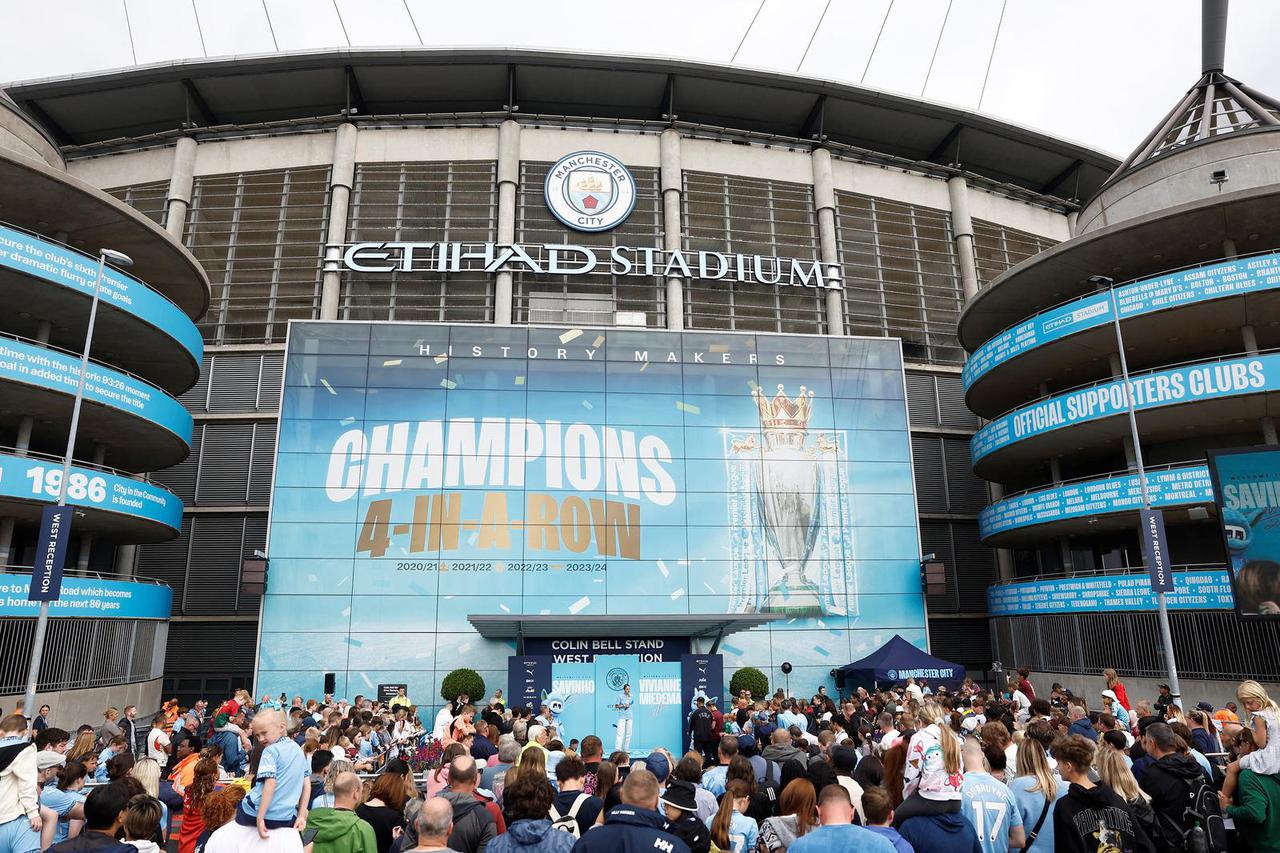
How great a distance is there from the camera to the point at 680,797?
6.60m

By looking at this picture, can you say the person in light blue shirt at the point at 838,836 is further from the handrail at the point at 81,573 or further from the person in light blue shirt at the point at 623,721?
the handrail at the point at 81,573

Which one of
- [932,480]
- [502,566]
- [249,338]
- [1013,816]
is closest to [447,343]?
[502,566]

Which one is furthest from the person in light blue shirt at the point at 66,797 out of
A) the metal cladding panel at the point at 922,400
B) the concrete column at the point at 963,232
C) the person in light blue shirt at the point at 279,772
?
the concrete column at the point at 963,232

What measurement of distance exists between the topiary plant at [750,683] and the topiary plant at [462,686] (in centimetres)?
833

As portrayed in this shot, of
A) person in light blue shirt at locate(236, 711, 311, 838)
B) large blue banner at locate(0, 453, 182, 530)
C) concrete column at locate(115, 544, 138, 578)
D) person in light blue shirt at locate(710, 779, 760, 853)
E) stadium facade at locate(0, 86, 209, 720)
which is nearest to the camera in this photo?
person in light blue shirt at locate(710, 779, 760, 853)

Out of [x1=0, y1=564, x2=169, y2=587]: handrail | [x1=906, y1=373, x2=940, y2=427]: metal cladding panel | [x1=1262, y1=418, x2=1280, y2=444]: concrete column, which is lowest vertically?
[x1=0, y1=564, x2=169, y2=587]: handrail

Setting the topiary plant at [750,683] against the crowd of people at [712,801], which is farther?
the topiary plant at [750,683]

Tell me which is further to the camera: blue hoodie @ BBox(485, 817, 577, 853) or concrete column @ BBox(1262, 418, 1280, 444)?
concrete column @ BBox(1262, 418, 1280, 444)

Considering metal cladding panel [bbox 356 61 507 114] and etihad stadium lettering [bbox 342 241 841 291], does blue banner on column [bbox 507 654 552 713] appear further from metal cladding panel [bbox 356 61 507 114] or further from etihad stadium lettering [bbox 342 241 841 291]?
metal cladding panel [bbox 356 61 507 114]

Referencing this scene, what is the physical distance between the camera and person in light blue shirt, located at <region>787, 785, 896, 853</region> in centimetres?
486

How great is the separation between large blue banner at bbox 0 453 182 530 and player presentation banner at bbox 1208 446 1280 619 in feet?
95.9

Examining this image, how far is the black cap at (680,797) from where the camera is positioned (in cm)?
654

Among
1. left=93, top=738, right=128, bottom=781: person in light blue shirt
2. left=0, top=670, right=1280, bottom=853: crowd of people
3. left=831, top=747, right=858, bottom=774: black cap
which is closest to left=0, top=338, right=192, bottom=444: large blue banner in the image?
left=93, top=738, right=128, bottom=781: person in light blue shirt

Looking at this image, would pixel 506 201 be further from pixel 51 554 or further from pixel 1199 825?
pixel 1199 825
